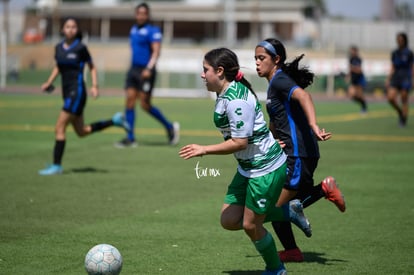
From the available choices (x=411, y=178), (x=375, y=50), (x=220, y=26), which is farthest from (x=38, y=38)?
(x=411, y=178)

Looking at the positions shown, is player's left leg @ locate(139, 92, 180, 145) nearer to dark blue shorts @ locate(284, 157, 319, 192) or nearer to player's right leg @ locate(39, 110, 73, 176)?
player's right leg @ locate(39, 110, 73, 176)

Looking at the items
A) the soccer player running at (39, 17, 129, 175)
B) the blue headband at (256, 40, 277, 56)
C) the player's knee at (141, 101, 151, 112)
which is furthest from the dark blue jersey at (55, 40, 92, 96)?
the blue headband at (256, 40, 277, 56)

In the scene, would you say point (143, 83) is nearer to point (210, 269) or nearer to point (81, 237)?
point (81, 237)

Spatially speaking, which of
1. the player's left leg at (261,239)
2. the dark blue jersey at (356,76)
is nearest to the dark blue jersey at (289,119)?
the player's left leg at (261,239)

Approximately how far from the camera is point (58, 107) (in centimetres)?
2852

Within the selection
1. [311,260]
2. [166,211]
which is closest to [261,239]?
[311,260]

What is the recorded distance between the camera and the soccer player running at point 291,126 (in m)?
7.38

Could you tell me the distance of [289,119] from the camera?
295 inches

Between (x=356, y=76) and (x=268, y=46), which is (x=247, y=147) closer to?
(x=268, y=46)

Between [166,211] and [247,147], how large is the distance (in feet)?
11.7

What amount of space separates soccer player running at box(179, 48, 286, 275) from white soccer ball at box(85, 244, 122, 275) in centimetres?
96

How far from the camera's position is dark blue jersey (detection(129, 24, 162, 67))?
671 inches

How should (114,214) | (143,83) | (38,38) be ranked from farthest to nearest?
(38,38)
(143,83)
(114,214)

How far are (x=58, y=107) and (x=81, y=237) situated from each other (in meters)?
20.6
